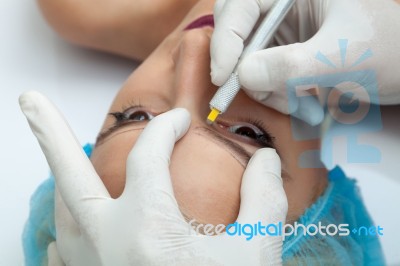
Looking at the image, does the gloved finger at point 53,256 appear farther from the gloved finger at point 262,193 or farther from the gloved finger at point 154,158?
the gloved finger at point 262,193

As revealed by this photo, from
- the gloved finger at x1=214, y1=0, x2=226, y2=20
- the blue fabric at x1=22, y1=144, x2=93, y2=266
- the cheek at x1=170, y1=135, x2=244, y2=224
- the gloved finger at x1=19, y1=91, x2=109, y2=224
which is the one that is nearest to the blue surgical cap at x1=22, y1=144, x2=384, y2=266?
the blue fabric at x1=22, y1=144, x2=93, y2=266

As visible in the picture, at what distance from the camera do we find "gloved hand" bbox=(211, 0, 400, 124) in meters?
1.05

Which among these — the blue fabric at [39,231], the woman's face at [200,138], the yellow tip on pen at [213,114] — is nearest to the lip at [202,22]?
the woman's face at [200,138]

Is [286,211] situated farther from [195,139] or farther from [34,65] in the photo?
[34,65]

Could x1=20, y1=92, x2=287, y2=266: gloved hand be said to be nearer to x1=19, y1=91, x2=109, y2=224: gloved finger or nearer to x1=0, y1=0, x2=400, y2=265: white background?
x1=19, y1=91, x2=109, y2=224: gloved finger

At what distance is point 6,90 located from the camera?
163cm

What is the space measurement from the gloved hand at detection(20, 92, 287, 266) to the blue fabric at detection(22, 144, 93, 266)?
0.54ft

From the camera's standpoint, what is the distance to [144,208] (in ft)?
2.95

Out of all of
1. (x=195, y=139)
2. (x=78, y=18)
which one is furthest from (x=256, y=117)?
(x=78, y=18)

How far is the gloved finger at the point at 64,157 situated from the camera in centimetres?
95

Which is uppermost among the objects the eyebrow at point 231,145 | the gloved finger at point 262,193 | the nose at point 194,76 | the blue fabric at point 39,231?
the nose at point 194,76

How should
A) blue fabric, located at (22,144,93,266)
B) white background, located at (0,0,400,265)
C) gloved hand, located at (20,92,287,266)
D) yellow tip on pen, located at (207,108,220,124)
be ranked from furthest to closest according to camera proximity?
white background, located at (0,0,400,265), blue fabric, located at (22,144,93,266), yellow tip on pen, located at (207,108,220,124), gloved hand, located at (20,92,287,266)

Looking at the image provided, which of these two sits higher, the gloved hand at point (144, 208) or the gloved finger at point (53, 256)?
the gloved hand at point (144, 208)

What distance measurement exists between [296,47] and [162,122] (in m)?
0.31
